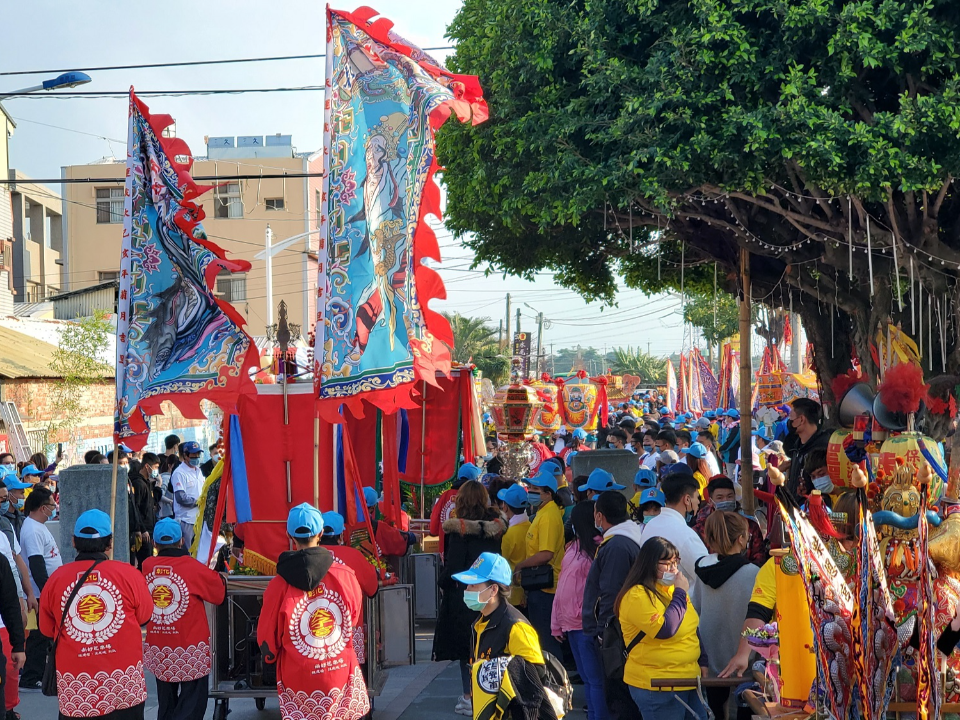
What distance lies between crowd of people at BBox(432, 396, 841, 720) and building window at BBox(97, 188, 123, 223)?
38.2m

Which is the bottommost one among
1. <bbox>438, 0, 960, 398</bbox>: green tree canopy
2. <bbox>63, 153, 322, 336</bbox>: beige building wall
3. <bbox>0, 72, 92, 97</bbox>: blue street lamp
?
<bbox>438, 0, 960, 398</bbox>: green tree canopy

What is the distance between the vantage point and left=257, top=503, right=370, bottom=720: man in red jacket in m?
5.96

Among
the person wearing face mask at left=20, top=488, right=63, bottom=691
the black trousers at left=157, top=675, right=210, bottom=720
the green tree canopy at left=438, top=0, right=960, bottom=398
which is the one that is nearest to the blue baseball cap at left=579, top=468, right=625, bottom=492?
the black trousers at left=157, top=675, right=210, bottom=720

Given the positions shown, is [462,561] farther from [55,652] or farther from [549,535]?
[55,652]

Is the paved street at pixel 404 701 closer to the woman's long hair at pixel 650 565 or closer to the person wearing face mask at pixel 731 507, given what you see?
the person wearing face mask at pixel 731 507

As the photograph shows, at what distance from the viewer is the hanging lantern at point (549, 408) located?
68.4ft

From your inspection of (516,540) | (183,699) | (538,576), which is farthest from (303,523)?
(516,540)

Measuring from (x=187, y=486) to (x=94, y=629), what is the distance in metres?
7.69

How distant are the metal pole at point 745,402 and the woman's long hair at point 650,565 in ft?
19.2

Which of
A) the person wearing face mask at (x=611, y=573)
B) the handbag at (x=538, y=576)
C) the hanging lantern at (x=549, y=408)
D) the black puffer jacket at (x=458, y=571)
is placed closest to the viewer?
the person wearing face mask at (x=611, y=573)

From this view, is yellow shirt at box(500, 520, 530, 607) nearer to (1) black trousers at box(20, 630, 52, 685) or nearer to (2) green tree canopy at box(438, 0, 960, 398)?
(2) green tree canopy at box(438, 0, 960, 398)

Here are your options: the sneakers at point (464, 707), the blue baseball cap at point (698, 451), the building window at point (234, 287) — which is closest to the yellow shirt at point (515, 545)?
the sneakers at point (464, 707)

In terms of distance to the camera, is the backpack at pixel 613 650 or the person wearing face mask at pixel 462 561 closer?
the backpack at pixel 613 650

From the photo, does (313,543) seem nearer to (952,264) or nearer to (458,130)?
(458,130)
